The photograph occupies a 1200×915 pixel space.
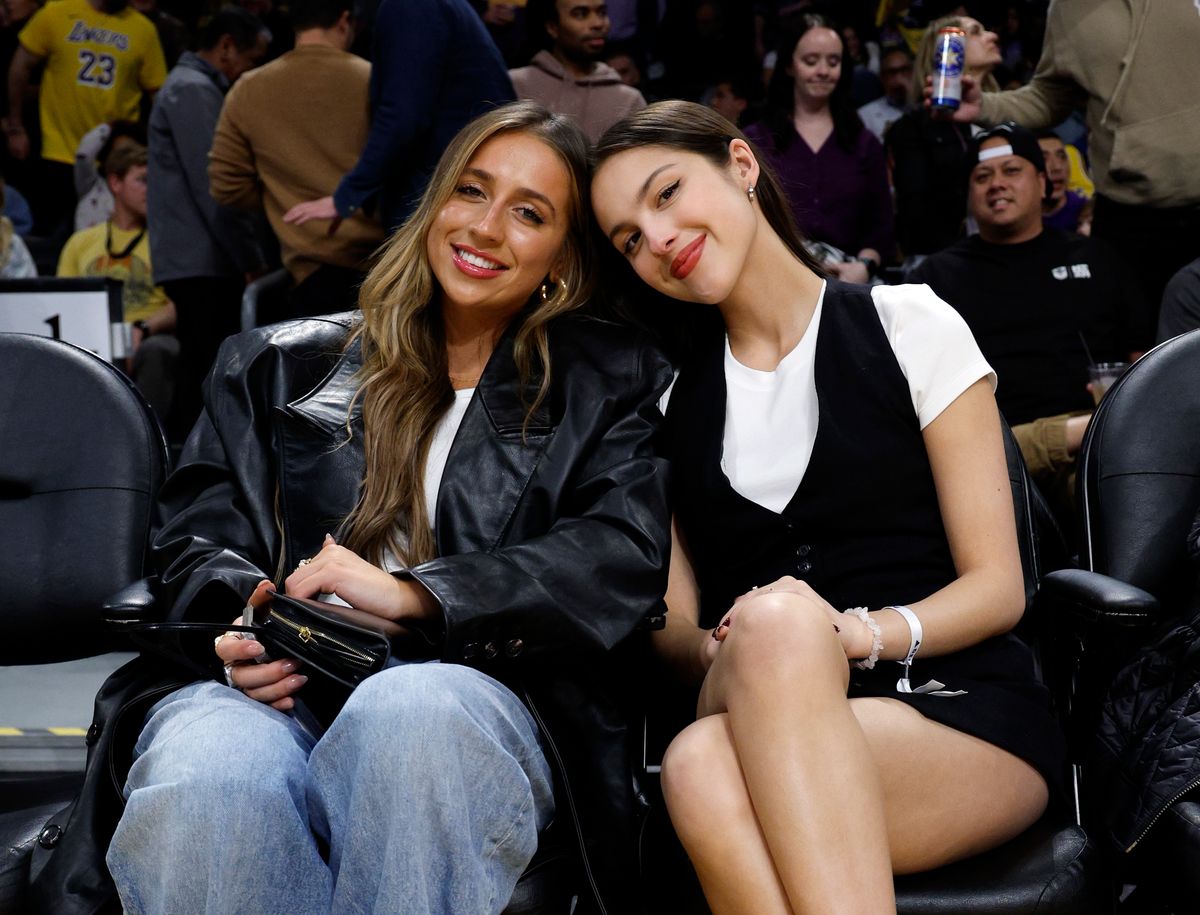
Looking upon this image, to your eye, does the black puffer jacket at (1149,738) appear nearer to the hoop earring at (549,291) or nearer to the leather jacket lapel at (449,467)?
the leather jacket lapel at (449,467)

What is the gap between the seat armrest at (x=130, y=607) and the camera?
192 centimetres

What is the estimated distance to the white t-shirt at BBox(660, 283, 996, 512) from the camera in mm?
2027

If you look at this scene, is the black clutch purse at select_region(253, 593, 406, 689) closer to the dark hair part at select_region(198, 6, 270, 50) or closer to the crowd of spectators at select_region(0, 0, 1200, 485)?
the crowd of spectators at select_region(0, 0, 1200, 485)

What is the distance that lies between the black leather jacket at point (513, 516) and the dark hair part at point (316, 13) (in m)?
1.79

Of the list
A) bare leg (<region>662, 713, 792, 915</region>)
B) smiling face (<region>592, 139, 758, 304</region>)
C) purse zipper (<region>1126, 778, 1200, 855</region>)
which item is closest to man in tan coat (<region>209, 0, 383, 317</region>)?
smiling face (<region>592, 139, 758, 304</region>)

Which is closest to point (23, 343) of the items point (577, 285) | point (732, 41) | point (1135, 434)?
point (577, 285)

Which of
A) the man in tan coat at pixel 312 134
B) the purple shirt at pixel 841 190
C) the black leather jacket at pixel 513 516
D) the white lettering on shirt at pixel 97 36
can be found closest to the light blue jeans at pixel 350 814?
the black leather jacket at pixel 513 516

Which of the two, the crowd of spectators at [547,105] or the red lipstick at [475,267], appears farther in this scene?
the crowd of spectators at [547,105]

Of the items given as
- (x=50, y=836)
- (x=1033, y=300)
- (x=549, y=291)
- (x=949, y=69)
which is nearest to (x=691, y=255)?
(x=549, y=291)

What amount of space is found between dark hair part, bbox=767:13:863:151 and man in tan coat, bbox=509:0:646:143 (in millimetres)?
511

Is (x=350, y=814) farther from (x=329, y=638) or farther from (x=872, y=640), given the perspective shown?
(x=872, y=640)

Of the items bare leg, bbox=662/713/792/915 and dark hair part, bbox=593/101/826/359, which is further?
dark hair part, bbox=593/101/826/359

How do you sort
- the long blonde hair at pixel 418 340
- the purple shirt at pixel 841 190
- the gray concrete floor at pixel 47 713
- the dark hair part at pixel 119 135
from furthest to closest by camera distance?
the dark hair part at pixel 119 135, the purple shirt at pixel 841 190, the gray concrete floor at pixel 47 713, the long blonde hair at pixel 418 340

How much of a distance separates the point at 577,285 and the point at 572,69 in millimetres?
2237
